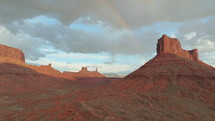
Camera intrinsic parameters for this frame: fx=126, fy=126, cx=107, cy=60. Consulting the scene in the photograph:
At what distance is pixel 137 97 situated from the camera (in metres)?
21.5

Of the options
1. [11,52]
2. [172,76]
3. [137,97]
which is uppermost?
[11,52]

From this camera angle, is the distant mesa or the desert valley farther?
the distant mesa

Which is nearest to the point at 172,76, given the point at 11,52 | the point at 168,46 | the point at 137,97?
the point at 137,97

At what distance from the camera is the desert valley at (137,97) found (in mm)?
12402

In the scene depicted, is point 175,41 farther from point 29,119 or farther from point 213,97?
point 29,119

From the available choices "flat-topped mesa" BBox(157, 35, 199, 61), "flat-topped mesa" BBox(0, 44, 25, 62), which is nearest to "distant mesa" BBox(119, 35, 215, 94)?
"flat-topped mesa" BBox(157, 35, 199, 61)

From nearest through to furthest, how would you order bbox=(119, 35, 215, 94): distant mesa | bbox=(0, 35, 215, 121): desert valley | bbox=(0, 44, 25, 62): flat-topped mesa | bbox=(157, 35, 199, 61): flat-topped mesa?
bbox=(0, 35, 215, 121): desert valley < bbox=(119, 35, 215, 94): distant mesa < bbox=(157, 35, 199, 61): flat-topped mesa < bbox=(0, 44, 25, 62): flat-topped mesa

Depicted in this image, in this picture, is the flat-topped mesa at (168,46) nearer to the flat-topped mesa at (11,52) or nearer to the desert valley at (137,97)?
the desert valley at (137,97)

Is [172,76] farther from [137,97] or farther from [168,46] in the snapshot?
[168,46]

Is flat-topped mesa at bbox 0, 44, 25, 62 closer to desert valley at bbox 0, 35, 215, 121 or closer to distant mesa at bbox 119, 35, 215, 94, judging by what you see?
desert valley at bbox 0, 35, 215, 121

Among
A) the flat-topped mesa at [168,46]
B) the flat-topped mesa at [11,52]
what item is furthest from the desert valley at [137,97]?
the flat-topped mesa at [11,52]

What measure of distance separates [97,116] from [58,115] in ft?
12.6

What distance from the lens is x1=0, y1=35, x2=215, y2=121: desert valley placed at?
12.4 meters

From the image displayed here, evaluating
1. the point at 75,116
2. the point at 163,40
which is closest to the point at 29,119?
the point at 75,116
